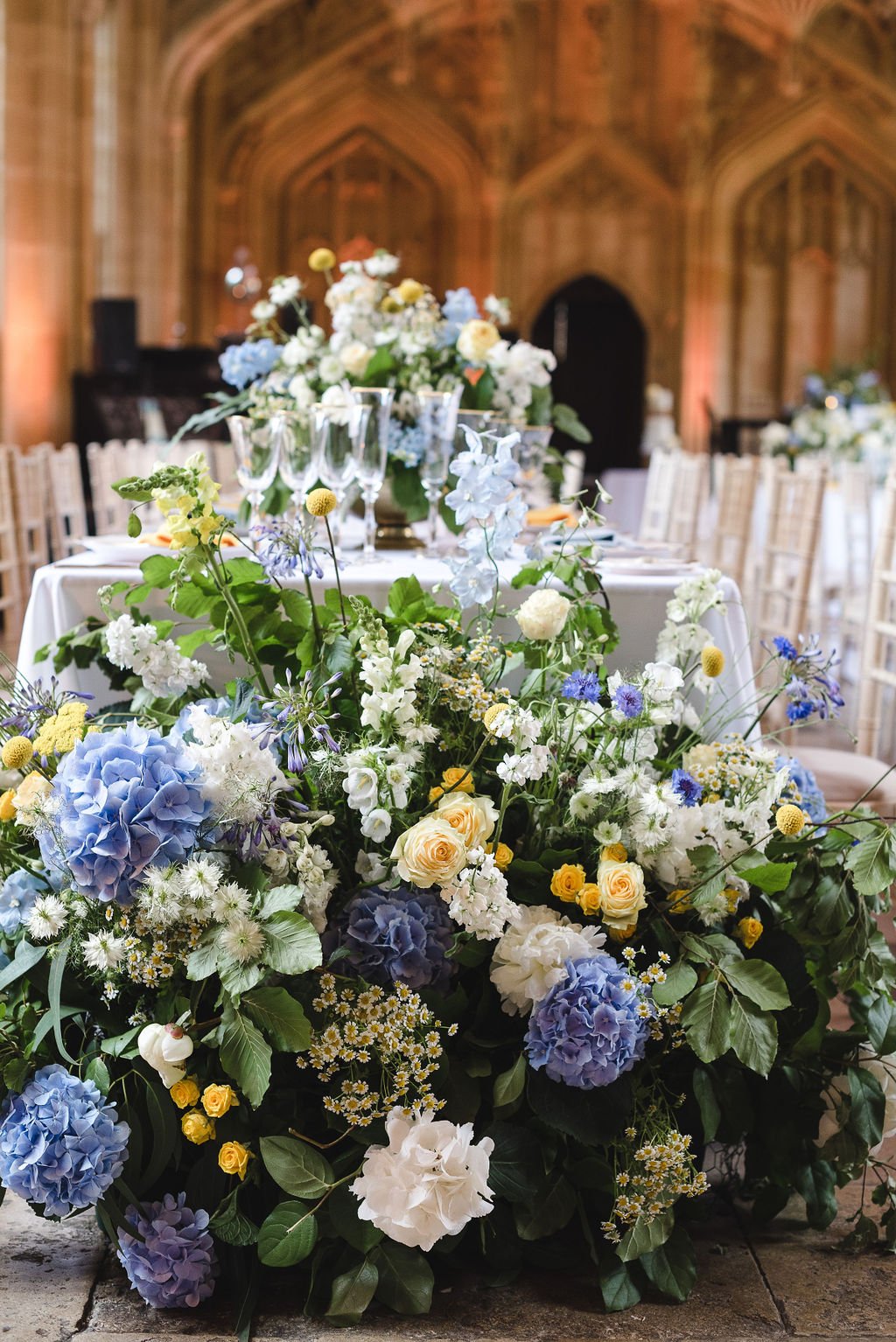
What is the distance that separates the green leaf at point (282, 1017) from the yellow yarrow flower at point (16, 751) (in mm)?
386

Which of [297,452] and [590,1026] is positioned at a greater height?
[297,452]

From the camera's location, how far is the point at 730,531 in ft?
16.5

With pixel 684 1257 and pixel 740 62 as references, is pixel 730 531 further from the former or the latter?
pixel 740 62

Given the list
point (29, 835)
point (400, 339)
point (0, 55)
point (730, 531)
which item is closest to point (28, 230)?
point (0, 55)

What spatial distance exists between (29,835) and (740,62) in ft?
48.7

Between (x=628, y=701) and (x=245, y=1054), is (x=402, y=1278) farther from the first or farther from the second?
(x=628, y=701)

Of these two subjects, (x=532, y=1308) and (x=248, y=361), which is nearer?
(x=532, y=1308)

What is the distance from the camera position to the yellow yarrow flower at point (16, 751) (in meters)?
1.78

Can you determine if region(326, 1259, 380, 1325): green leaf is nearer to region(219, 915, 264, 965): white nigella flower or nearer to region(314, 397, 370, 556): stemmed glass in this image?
region(219, 915, 264, 965): white nigella flower

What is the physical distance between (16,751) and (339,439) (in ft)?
3.00

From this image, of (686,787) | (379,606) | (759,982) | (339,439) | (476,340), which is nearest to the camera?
(759,982)

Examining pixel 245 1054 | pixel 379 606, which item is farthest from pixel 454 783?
pixel 379 606

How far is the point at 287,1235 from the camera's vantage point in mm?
1699

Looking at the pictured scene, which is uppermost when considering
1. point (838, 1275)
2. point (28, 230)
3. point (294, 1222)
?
point (28, 230)
